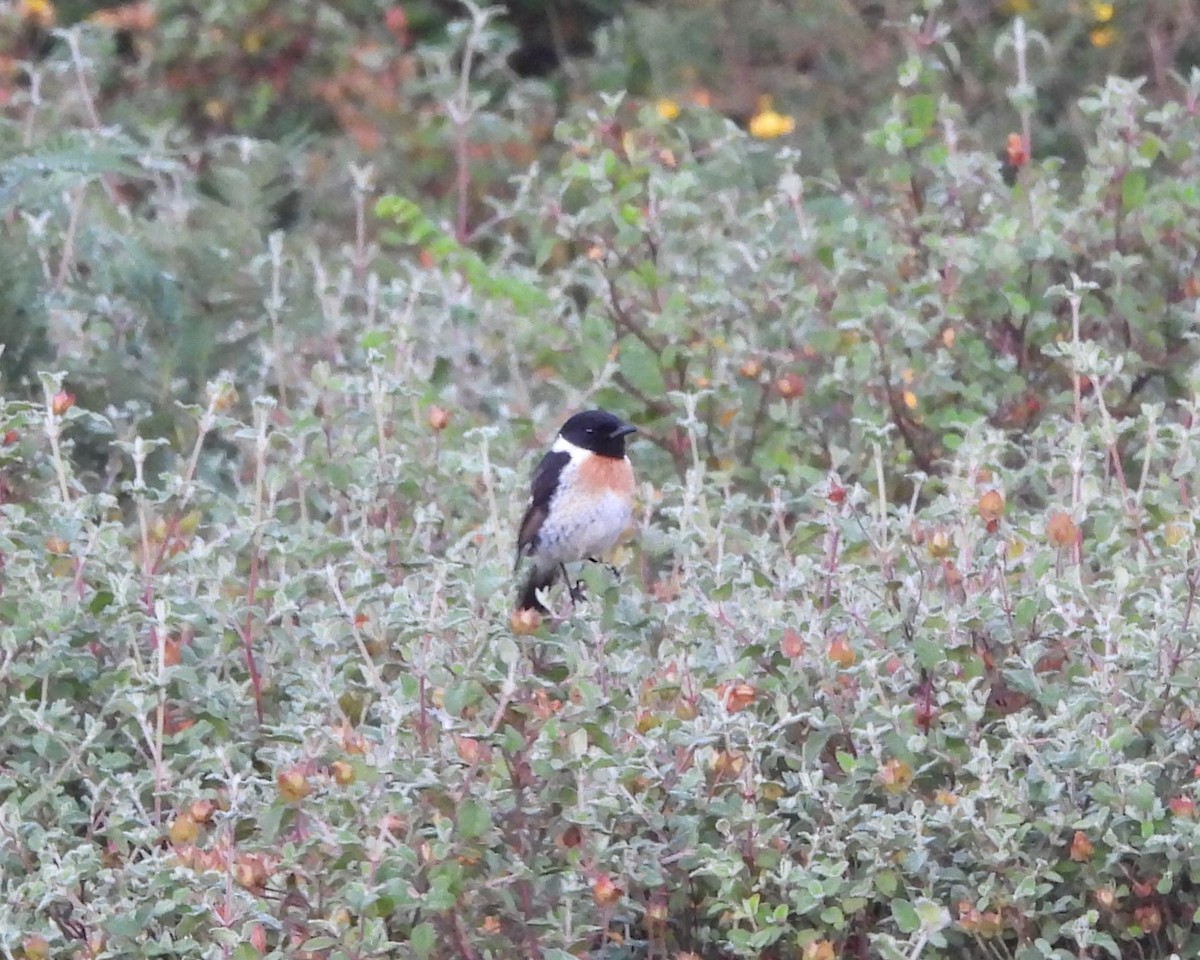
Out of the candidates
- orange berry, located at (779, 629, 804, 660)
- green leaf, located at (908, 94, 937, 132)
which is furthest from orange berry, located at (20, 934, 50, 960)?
green leaf, located at (908, 94, 937, 132)

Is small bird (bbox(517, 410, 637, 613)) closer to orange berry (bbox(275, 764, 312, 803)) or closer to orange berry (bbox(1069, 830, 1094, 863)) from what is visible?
orange berry (bbox(275, 764, 312, 803))

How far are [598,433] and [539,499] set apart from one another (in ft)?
0.75

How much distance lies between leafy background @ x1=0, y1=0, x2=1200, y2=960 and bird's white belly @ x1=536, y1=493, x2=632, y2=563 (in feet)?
0.39

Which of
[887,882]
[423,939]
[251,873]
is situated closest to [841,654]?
[887,882]

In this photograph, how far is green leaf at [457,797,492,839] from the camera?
10.6ft

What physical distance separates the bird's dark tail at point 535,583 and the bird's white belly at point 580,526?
0.11 ft

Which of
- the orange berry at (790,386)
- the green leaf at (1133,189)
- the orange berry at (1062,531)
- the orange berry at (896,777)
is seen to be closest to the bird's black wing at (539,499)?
the orange berry at (790,386)

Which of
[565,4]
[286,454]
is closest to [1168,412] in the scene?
[286,454]

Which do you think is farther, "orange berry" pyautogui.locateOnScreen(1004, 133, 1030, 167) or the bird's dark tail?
"orange berry" pyautogui.locateOnScreen(1004, 133, 1030, 167)

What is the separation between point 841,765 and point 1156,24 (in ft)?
19.4

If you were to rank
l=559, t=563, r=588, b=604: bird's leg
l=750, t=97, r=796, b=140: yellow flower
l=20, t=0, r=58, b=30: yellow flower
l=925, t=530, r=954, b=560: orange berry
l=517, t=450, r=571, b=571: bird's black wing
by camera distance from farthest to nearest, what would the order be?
l=20, t=0, r=58, b=30: yellow flower < l=750, t=97, r=796, b=140: yellow flower < l=517, t=450, r=571, b=571: bird's black wing < l=559, t=563, r=588, b=604: bird's leg < l=925, t=530, r=954, b=560: orange berry

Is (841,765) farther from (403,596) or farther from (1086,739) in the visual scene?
(403,596)

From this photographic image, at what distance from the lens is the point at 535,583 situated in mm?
4699

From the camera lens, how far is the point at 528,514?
484cm
